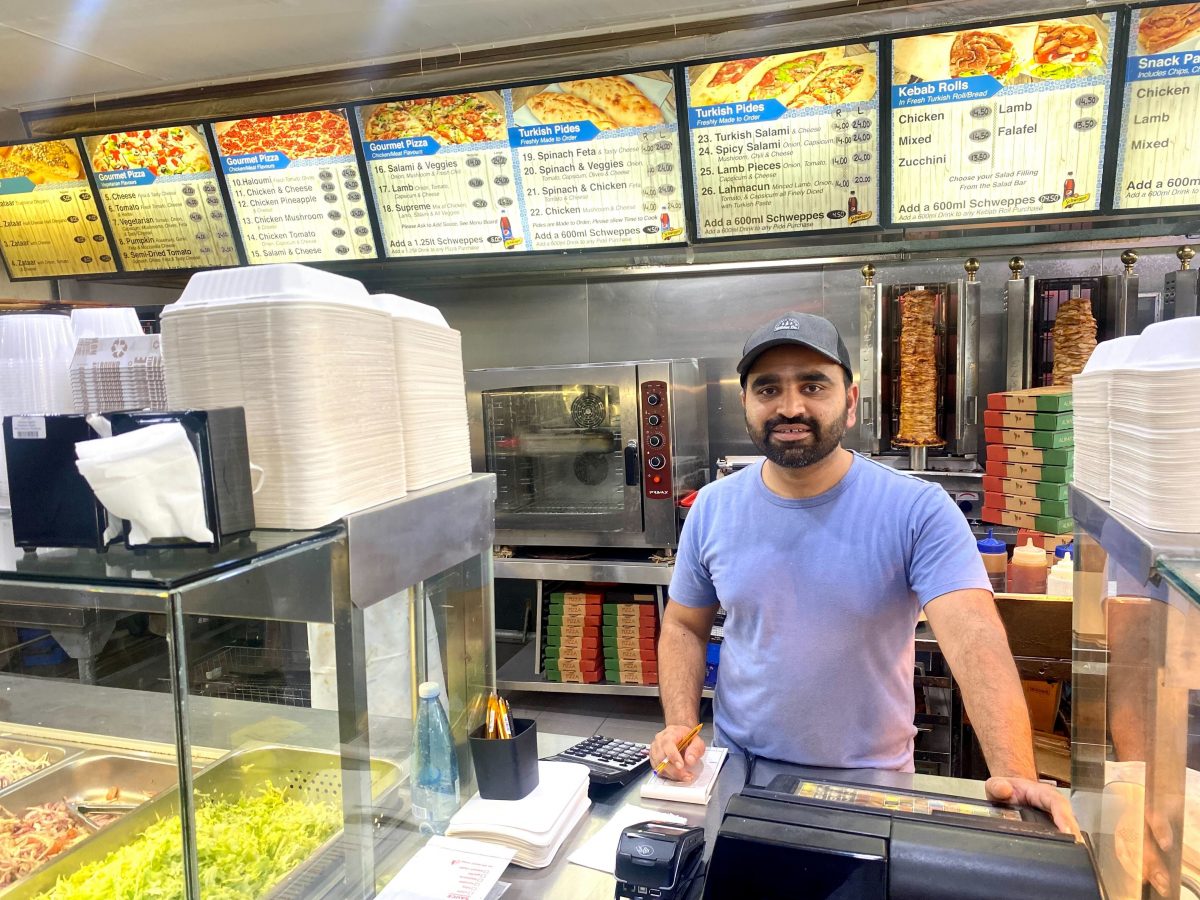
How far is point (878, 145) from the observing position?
329cm

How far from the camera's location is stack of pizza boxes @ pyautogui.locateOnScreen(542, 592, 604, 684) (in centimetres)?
402

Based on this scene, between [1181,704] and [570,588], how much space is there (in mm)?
3311

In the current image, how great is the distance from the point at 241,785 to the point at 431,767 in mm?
307

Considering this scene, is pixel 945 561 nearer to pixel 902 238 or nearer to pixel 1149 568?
pixel 1149 568

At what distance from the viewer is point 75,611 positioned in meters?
1.44

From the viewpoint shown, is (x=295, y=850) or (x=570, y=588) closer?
(x=295, y=850)

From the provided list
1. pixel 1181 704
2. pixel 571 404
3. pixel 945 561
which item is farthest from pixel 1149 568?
pixel 571 404

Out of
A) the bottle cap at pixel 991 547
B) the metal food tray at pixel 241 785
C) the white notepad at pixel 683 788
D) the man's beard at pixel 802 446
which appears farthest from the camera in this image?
the bottle cap at pixel 991 547

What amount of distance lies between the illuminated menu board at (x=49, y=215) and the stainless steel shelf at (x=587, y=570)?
274 cm

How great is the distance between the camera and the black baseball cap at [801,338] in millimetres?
1849

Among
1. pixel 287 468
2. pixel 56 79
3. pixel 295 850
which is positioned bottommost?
pixel 295 850

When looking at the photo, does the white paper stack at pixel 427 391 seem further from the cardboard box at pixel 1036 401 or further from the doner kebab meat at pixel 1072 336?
the doner kebab meat at pixel 1072 336

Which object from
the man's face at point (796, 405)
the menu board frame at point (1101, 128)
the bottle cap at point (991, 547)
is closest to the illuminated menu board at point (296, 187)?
the menu board frame at point (1101, 128)

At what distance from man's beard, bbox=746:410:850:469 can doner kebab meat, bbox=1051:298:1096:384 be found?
7.08 ft
